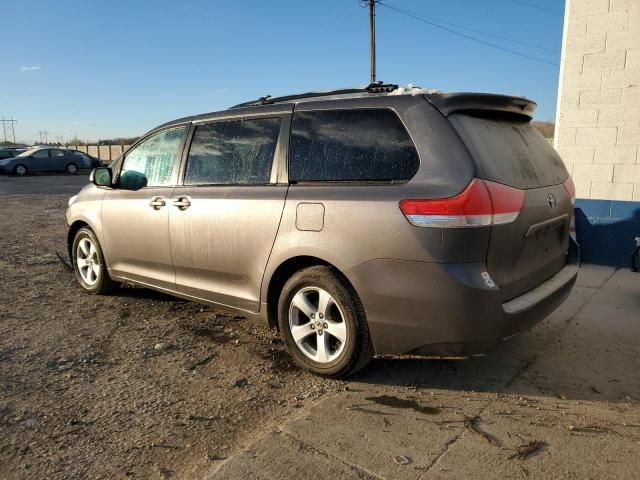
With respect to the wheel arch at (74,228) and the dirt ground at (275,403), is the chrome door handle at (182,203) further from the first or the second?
the wheel arch at (74,228)

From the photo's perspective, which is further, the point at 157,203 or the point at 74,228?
the point at 74,228

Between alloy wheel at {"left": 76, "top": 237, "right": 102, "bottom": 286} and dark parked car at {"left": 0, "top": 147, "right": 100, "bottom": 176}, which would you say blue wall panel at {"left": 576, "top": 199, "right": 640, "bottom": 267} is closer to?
alloy wheel at {"left": 76, "top": 237, "right": 102, "bottom": 286}

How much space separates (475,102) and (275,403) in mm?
2149

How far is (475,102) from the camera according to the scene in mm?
3049

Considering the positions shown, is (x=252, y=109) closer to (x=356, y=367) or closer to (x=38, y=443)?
(x=356, y=367)

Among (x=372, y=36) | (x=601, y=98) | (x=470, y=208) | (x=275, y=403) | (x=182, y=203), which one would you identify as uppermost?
(x=372, y=36)

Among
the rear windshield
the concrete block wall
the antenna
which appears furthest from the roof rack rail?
the antenna

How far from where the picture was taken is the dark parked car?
1075 inches

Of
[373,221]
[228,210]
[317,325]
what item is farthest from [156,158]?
[373,221]

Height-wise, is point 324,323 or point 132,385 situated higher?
point 324,323

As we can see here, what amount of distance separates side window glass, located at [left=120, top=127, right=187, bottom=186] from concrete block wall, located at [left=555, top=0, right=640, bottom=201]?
496 centimetres

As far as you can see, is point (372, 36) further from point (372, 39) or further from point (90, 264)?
point (90, 264)

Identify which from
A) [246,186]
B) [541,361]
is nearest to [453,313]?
[541,361]

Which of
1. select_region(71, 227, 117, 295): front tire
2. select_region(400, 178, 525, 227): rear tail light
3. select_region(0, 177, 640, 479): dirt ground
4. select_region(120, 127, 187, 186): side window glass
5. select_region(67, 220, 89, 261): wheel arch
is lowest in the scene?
select_region(0, 177, 640, 479): dirt ground
